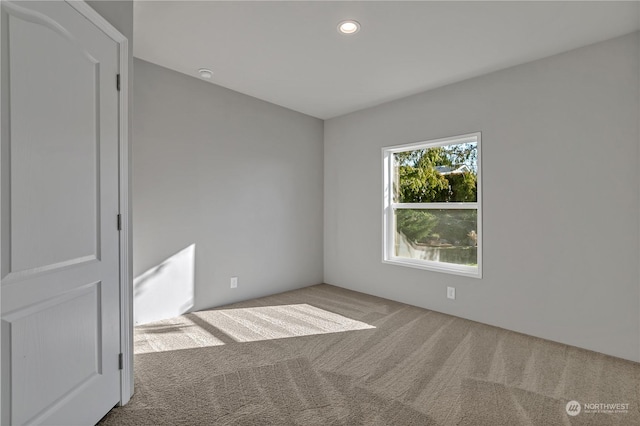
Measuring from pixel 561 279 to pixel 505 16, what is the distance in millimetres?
2210

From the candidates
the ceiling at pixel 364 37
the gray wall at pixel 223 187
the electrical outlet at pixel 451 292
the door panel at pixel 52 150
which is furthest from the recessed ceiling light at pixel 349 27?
the electrical outlet at pixel 451 292

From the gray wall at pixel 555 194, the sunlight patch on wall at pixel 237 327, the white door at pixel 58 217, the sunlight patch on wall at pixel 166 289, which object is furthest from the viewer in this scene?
the sunlight patch on wall at pixel 166 289

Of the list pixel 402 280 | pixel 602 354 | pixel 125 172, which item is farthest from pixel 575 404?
pixel 125 172

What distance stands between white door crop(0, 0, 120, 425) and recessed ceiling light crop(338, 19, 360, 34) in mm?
1548

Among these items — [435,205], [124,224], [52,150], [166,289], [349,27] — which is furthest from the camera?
[435,205]

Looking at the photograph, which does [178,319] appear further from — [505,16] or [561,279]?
[505,16]

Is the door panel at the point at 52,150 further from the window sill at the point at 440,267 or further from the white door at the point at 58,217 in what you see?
the window sill at the point at 440,267

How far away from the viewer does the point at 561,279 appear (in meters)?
2.80

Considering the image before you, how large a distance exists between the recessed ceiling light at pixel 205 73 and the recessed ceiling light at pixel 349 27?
4.90ft

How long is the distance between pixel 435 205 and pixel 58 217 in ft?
11.4

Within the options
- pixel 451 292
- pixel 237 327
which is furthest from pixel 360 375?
pixel 451 292

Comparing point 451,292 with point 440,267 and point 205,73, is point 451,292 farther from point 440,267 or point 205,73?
point 205,73

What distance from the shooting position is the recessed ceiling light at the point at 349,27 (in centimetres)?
238

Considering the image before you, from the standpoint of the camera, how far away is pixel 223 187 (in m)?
3.72
